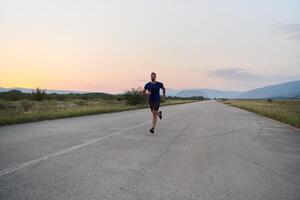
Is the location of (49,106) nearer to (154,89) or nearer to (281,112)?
(281,112)

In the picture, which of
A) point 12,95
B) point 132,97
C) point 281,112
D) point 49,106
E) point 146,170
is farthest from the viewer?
point 12,95

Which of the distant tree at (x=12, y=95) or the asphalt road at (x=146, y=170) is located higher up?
the distant tree at (x=12, y=95)

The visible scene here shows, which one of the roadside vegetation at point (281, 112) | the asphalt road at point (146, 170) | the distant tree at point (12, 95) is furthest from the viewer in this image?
the distant tree at point (12, 95)

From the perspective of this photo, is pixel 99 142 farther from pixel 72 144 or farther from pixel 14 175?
pixel 14 175

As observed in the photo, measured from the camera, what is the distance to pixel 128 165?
20.1 ft

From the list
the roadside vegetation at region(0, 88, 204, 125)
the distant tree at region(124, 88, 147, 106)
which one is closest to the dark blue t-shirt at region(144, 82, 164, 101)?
the roadside vegetation at region(0, 88, 204, 125)

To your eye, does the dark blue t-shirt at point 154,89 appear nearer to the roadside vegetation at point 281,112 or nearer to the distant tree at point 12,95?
the roadside vegetation at point 281,112

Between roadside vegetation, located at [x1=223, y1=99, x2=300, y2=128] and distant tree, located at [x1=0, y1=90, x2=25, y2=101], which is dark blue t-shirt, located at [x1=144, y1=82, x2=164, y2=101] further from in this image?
distant tree, located at [x1=0, y1=90, x2=25, y2=101]

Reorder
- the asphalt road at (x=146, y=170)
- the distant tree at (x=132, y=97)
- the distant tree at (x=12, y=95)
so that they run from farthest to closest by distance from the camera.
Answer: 1. the distant tree at (x=12, y=95)
2. the distant tree at (x=132, y=97)
3. the asphalt road at (x=146, y=170)

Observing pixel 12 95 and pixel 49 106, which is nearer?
pixel 49 106

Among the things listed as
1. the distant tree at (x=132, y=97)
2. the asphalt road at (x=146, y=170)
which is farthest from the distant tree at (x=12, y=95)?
the asphalt road at (x=146, y=170)

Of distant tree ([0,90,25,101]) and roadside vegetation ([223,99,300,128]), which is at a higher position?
distant tree ([0,90,25,101])

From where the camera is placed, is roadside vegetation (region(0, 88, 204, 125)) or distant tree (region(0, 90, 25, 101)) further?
distant tree (region(0, 90, 25, 101))

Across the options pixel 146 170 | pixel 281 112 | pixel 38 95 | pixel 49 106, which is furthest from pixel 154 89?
pixel 38 95
